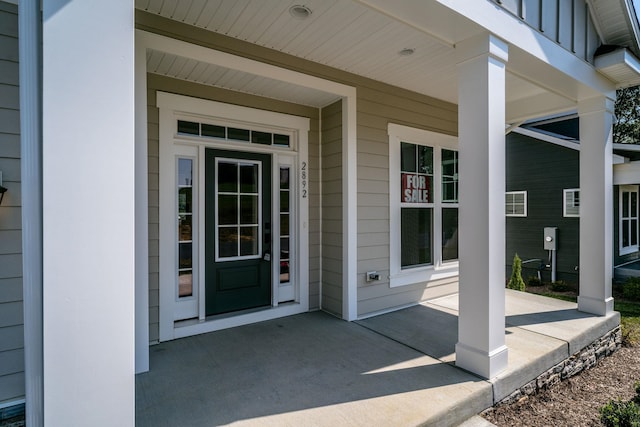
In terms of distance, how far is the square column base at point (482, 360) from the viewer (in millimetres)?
2527

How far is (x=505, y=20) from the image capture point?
8.73 ft

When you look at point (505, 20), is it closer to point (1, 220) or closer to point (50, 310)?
point (50, 310)

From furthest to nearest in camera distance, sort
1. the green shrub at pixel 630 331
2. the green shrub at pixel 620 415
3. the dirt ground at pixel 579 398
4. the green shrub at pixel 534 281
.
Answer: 1. the green shrub at pixel 534 281
2. the green shrub at pixel 630 331
3. the dirt ground at pixel 579 398
4. the green shrub at pixel 620 415

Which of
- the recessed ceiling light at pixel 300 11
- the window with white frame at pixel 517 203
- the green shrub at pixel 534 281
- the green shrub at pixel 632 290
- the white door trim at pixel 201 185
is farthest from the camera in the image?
the window with white frame at pixel 517 203

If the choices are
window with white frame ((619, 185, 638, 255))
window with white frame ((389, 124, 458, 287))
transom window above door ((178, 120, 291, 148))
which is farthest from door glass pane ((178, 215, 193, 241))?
window with white frame ((619, 185, 638, 255))

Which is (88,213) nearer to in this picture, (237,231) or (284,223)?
(237,231)

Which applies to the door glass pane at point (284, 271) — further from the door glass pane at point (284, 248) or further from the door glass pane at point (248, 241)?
the door glass pane at point (248, 241)

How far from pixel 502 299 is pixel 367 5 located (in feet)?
7.86

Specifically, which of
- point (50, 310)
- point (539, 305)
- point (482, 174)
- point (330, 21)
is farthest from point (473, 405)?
point (330, 21)

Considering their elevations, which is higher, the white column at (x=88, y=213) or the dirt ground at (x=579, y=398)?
the white column at (x=88, y=213)

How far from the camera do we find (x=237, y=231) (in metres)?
3.72

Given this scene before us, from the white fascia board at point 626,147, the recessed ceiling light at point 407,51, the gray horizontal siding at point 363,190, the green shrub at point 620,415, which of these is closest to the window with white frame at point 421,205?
the gray horizontal siding at point 363,190

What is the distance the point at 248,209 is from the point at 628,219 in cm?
1071

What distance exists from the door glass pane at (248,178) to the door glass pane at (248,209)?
0.09 m
